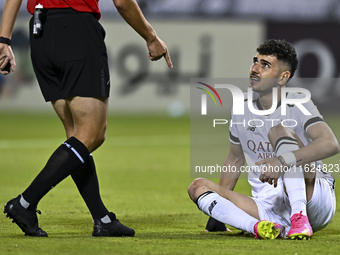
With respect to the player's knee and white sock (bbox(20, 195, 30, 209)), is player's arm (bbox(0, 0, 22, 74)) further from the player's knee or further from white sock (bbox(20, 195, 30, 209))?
the player's knee

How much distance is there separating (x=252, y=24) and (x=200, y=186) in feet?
52.9

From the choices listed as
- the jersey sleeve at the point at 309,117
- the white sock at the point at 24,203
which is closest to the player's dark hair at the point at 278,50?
the jersey sleeve at the point at 309,117

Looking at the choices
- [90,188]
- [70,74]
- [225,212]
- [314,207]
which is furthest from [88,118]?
[314,207]

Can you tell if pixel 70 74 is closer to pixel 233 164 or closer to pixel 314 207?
pixel 233 164

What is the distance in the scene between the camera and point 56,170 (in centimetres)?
289

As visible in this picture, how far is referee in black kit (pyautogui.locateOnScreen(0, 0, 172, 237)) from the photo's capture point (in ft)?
9.52

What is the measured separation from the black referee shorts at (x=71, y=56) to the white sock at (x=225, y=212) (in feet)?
2.60

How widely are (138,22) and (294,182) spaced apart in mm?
1166

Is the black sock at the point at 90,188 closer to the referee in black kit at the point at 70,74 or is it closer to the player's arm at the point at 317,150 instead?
the referee in black kit at the point at 70,74

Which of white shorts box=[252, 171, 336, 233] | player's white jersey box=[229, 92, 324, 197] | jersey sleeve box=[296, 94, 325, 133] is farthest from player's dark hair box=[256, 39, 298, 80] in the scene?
white shorts box=[252, 171, 336, 233]

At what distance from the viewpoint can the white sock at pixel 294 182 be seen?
3.06 meters

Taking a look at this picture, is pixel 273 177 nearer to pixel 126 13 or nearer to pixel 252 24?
pixel 126 13

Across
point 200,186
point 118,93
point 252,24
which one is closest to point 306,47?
point 252,24

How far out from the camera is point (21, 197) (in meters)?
2.92
